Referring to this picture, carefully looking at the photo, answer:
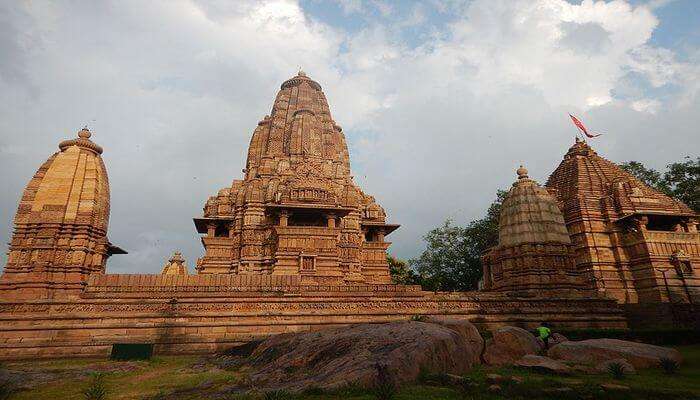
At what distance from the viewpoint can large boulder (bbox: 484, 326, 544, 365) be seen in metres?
10.3

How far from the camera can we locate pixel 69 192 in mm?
19641

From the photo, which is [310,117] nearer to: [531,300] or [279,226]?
[279,226]

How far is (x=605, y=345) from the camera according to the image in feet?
33.3

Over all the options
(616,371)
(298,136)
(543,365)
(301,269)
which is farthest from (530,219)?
(298,136)

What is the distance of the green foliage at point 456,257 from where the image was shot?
41625 millimetres

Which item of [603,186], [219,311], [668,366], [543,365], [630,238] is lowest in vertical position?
[668,366]

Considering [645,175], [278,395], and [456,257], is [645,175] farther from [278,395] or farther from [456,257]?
[278,395]

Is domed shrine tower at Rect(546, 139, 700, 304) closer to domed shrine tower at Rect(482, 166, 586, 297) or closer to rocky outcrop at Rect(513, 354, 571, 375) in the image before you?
domed shrine tower at Rect(482, 166, 586, 297)

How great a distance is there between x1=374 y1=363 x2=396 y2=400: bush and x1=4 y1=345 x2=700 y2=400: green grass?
142 millimetres

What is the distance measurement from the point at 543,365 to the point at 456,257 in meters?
34.7

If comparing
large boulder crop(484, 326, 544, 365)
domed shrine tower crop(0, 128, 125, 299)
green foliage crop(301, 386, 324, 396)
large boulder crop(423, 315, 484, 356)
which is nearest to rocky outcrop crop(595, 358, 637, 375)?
large boulder crop(484, 326, 544, 365)

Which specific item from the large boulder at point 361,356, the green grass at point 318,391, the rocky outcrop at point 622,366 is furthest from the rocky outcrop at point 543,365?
the large boulder at point 361,356

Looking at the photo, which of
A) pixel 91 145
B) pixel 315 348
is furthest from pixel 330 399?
pixel 91 145

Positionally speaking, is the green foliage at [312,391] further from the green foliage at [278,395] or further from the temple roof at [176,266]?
the temple roof at [176,266]
